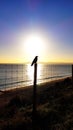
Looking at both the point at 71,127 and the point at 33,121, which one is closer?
the point at 71,127

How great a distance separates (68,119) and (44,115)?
964 mm

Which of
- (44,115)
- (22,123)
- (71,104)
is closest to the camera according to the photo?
(22,123)

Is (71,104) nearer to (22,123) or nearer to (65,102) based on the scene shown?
(65,102)

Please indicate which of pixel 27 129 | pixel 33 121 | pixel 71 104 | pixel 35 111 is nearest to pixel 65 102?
pixel 71 104

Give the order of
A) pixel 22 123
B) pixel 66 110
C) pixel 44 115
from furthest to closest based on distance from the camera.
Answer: pixel 66 110 < pixel 44 115 < pixel 22 123

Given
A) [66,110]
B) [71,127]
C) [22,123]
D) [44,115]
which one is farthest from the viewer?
[66,110]

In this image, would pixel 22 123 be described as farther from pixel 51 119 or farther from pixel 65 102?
pixel 65 102

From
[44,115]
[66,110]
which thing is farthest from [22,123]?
[66,110]

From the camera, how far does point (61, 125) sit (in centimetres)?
668

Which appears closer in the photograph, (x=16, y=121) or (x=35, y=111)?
(x=16, y=121)

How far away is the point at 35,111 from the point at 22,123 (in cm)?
107

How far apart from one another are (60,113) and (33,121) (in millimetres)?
1260

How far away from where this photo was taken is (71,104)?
9.26m

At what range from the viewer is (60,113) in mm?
8094
